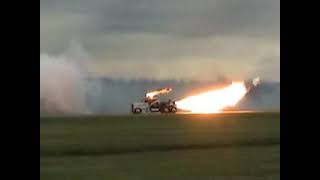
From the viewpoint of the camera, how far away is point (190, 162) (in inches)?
139
